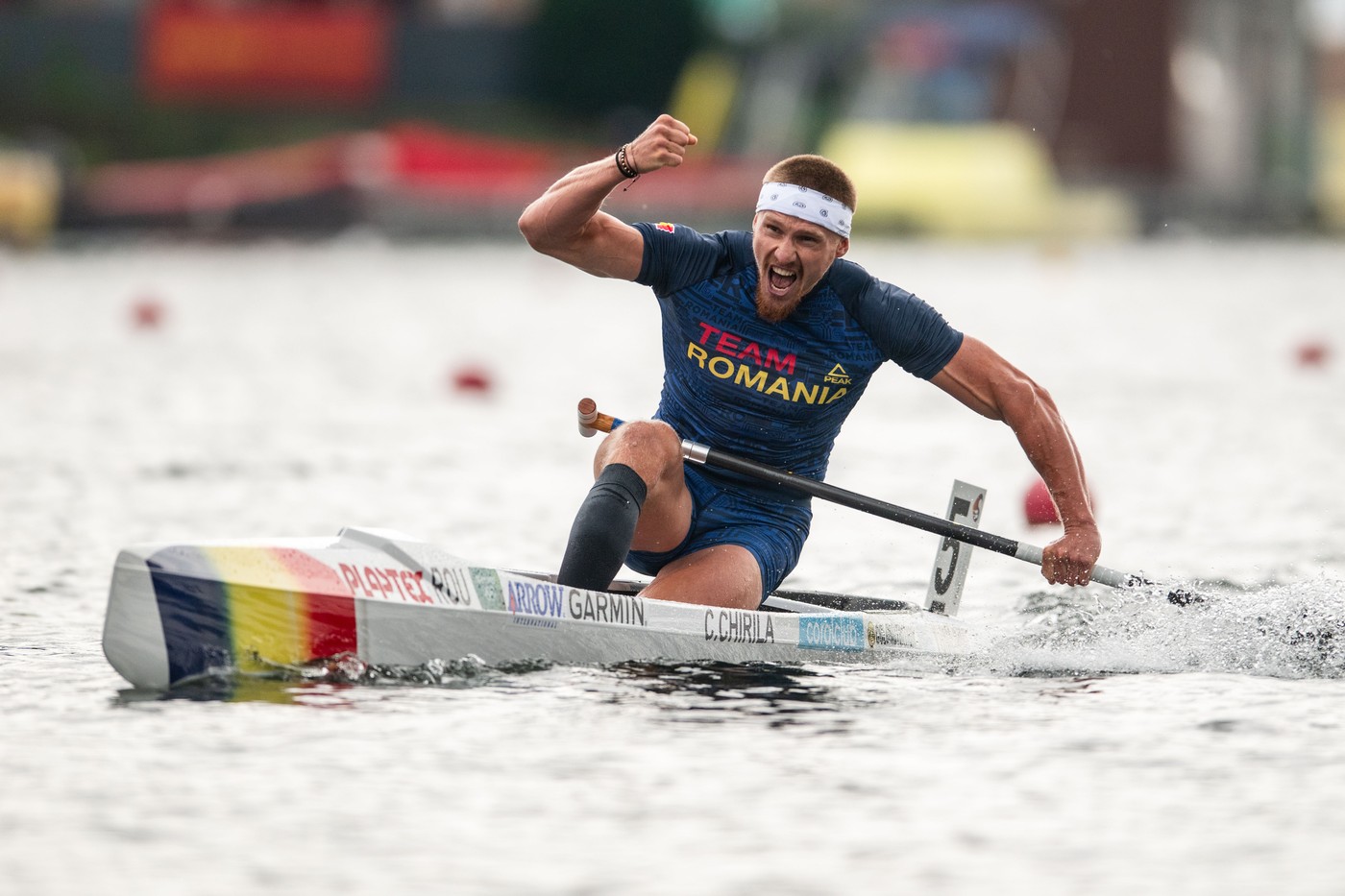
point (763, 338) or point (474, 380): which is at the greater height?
point (474, 380)

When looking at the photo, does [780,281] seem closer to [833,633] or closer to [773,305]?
[773,305]

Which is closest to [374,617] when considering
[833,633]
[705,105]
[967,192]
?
[833,633]

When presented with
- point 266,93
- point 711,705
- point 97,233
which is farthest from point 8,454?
point 266,93

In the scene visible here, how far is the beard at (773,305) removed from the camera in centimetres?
705

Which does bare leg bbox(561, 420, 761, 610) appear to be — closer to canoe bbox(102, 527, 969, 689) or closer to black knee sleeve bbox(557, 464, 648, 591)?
black knee sleeve bbox(557, 464, 648, 591)

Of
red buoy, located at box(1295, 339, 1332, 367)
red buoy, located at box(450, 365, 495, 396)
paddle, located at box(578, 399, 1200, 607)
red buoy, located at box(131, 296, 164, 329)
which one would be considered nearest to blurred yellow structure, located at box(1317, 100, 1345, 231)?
red buoy, located at box(1295, 339, 1332, 367)

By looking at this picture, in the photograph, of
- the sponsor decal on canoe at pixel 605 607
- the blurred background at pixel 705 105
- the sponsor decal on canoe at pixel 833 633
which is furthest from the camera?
the blurred background at pixel 705 105

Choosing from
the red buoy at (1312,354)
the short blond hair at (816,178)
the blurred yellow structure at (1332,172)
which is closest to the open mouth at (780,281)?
the short blond hair at (816,178)

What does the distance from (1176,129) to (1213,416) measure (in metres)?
32.6

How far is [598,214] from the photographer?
694cm

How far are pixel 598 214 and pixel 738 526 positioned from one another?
1.16 m

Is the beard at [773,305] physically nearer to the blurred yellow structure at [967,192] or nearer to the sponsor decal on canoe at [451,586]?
the sponsor decal on canoe at [451,586]

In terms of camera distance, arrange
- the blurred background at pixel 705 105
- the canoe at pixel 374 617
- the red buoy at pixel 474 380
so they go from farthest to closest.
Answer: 1. the blurred background at pixel 705 105
2. the red buoy at pixel 474 380
3. the canoe at pixel 374 617

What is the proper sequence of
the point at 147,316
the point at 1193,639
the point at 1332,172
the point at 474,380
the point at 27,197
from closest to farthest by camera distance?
1. the point at 1193,639
2. the point at 474,380
3. the point at 147,316
4. the point at 27,197
5. the point at 1332,172
